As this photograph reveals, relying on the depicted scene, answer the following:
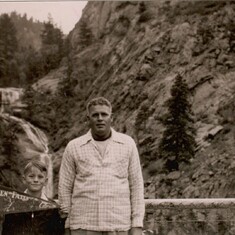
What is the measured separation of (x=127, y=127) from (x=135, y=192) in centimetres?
1916

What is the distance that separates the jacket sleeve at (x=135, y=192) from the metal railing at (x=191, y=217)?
1219mm

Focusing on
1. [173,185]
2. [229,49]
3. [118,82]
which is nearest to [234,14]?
[229,49]

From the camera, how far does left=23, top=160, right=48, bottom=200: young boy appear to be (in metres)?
3.82

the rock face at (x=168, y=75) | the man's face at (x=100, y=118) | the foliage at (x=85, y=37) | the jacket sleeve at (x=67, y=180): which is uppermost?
the foliage at (x=85, y=37)

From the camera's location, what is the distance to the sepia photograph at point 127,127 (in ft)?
10.5

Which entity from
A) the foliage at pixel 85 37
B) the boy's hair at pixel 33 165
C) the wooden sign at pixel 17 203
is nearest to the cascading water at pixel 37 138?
the foliage at pixel 85 37

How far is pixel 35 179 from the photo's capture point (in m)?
3.84

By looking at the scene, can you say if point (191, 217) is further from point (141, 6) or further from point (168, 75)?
point (141, 6)

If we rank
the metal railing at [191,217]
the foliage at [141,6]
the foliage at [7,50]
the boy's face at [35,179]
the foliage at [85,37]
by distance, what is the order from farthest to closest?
the foliage at [7,50] → the foliage at [85,37] → the foliage at [141,6] → the metal railing at [191,217] → the boy's face at [35,179]

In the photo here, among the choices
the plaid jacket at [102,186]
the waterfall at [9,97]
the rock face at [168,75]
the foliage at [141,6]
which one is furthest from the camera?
the foliage at [141,6]

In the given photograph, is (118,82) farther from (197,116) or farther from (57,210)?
(57,210)

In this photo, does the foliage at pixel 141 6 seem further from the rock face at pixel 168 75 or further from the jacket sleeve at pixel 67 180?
the jacket sleeve at pixel 67 180

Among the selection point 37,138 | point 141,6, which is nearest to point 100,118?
point 37,138

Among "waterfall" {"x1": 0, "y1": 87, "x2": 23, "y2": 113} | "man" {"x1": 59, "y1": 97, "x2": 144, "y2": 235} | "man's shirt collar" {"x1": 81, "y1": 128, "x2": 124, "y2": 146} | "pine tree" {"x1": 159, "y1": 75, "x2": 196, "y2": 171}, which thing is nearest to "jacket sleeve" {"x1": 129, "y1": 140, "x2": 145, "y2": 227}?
"man" {"x1": 59, "y1": 97, "x2": 144, "y2": 235}
